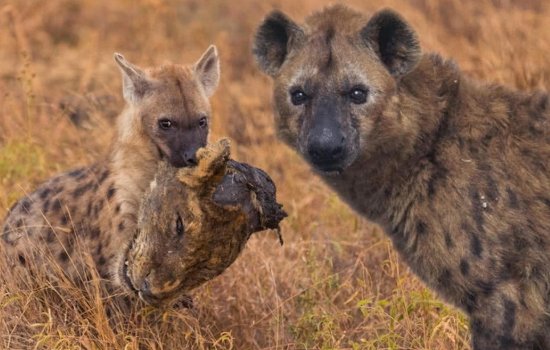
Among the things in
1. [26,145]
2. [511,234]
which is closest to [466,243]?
[511,234]

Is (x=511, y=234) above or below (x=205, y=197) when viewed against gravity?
below

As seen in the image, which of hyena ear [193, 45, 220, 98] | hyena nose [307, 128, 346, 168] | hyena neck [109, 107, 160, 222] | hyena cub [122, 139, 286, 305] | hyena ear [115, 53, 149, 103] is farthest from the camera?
hyena ear [193, 45, 220, 98]

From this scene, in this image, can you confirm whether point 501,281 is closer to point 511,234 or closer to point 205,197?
point 511,234

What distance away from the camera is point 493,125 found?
4.45 m

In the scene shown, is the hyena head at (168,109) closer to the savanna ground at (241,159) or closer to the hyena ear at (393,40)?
the savanna ground at (241,159)

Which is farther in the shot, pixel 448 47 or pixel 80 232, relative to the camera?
pixel 448 47

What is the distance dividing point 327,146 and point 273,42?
31.5 inches

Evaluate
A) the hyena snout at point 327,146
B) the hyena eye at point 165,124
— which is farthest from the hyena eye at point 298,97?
the hyena eye at point 165,124

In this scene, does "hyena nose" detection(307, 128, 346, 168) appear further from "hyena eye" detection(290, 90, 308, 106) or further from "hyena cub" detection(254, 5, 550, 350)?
"hyena eye" detection(290, 90, 308, 106)

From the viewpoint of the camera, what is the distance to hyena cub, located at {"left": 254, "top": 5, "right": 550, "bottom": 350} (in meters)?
4.14

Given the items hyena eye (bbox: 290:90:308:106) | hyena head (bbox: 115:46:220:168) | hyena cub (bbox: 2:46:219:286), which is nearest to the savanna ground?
hyena cub (bbox: 2:46:219:286)

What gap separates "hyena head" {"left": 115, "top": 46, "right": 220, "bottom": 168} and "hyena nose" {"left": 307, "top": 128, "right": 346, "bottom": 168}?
0.62 m

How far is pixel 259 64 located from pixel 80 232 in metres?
1.27

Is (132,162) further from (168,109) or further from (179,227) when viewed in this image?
(179,227)
